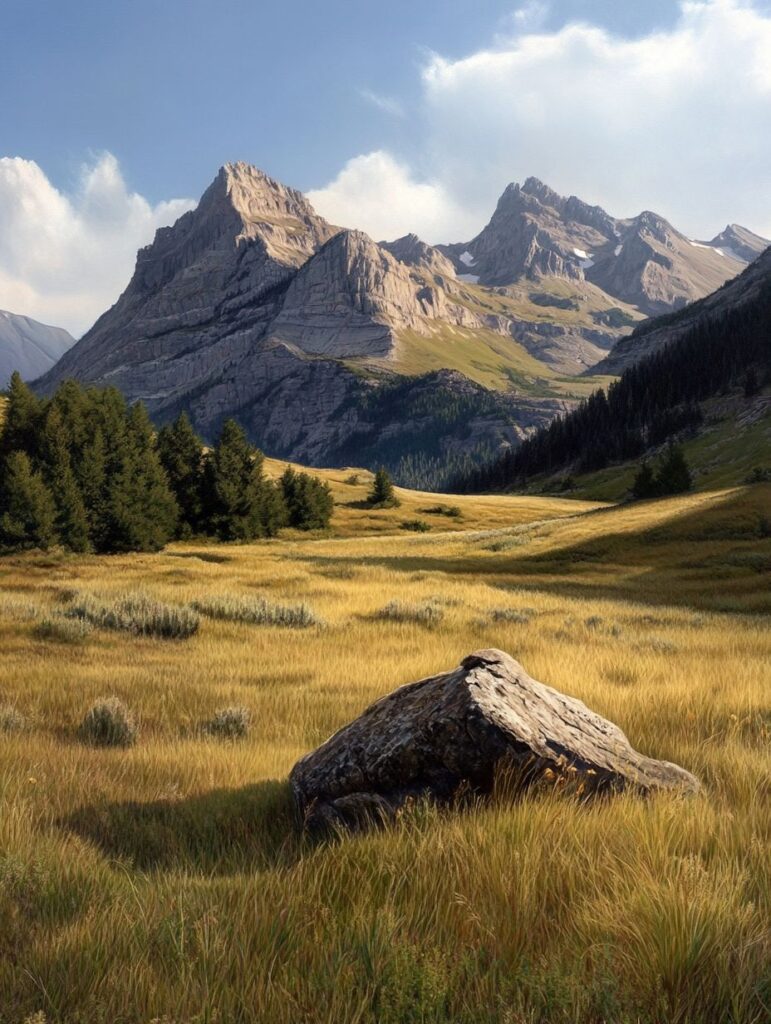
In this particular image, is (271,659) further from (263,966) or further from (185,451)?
(185,451)

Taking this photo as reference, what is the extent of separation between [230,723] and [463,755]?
10.8 ft

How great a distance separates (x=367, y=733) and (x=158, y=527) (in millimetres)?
49967

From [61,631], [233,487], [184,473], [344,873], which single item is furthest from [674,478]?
[344,873]

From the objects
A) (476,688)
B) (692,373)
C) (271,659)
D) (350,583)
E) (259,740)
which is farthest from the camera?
(692,373)

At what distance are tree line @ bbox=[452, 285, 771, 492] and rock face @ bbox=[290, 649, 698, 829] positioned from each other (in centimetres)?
15163

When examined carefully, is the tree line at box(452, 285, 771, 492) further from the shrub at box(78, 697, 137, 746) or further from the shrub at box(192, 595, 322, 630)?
the shrub at box(78, 697, 137, 746)

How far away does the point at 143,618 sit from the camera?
485 inches

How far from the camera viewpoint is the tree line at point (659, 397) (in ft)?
477

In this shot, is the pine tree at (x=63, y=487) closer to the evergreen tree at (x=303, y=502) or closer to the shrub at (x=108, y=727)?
the evergreen tree at (x=303, y=502)

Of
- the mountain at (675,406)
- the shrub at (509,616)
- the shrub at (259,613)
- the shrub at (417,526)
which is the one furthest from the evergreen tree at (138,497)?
the mountain at (675,406)

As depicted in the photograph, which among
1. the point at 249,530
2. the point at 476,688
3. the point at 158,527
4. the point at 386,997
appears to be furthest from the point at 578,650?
the point at 249,530

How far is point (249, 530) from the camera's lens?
60.5 metres

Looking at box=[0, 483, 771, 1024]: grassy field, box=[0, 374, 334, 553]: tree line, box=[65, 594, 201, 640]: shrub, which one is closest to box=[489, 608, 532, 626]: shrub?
box=[0, 483, 771, 1024]: grassy field

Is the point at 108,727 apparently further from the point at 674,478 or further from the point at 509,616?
the point at 674,478
